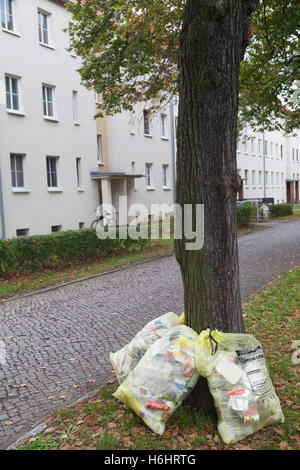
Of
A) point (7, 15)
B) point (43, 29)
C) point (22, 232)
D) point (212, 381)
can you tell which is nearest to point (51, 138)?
point (22, 232)

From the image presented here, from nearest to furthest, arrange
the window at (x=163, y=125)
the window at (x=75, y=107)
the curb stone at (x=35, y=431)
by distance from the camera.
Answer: the curb stone at (x=35, y=431) < the window at (x=75, y=107) < the window at (x=163, y=125)

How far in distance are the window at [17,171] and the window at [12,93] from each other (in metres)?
2.12

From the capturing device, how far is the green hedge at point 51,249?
34.3 ft

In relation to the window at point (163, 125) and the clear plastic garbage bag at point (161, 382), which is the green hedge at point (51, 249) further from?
the window at point (163, 125)

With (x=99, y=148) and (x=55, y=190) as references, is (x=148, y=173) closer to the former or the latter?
(x=99, y=148)

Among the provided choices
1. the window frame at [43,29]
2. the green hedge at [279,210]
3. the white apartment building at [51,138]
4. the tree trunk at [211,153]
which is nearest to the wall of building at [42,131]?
the white apartment building at [51,138]

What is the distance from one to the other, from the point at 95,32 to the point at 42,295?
20.4 ft

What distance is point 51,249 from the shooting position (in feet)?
38.0

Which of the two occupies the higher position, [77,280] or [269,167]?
[269,167]

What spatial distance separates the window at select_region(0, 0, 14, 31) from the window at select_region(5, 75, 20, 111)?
210cm

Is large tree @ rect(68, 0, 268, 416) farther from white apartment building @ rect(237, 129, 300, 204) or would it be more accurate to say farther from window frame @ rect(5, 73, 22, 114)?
white apartment building @ rect(237, 129, 300, 204)

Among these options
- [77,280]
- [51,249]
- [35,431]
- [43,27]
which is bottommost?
[77,280]

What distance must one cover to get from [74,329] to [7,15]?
17.1 meters
